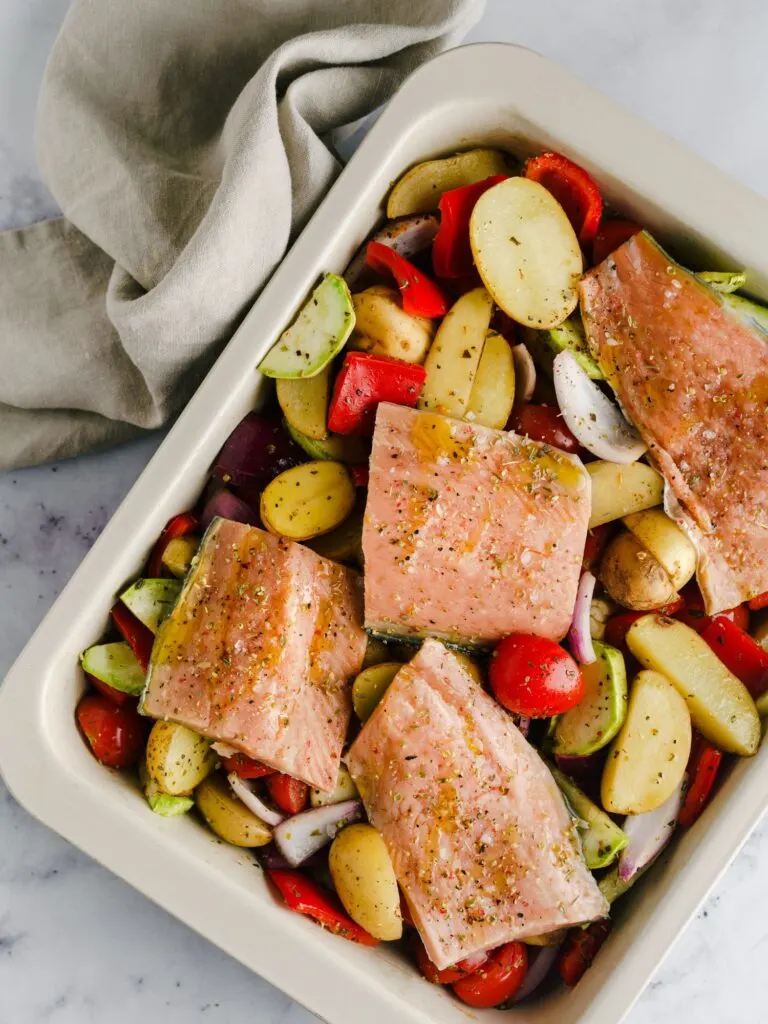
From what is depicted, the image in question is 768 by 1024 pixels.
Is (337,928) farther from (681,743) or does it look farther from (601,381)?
(601,381)

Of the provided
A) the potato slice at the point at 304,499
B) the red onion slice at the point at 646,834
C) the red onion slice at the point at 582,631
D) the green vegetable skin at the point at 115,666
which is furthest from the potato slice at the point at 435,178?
the red onion slice at the point at 646,834

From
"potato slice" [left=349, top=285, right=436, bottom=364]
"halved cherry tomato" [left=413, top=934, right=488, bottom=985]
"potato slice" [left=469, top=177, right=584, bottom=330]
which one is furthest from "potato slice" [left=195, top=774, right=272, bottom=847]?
"potato slice" [left=469, top=177, right=584, bottom=330]

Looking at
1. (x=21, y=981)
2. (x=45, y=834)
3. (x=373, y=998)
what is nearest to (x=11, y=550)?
(x=45, y=834)

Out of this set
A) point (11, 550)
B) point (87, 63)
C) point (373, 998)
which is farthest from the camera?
point (11, 550)

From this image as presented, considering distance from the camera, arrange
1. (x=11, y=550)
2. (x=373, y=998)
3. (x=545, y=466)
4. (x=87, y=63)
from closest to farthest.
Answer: (x=373, y=998), (x=545, y=466), (x=87, y=63), (x=11, y=550)

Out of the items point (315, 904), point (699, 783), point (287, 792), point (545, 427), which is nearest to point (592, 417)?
point (545, 427)

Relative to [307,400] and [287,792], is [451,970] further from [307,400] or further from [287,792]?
[307,400]

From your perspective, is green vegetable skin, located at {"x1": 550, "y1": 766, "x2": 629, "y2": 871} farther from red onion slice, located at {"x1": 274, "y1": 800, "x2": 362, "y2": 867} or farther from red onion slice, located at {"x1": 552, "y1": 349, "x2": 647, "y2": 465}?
red onion slice, located at {"x1": 552, "y1": 349, "x2": 647, "y2": 465}
